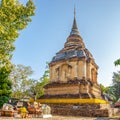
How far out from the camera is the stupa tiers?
23.0m

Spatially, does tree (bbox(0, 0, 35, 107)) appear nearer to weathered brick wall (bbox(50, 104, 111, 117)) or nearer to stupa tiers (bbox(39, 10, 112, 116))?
weathered brick wall (bbox(50, 104, 111, 117))

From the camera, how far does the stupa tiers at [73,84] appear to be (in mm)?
23031

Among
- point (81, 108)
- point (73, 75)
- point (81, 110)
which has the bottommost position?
point (81, 110)

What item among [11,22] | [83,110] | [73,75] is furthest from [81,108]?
[11,22]

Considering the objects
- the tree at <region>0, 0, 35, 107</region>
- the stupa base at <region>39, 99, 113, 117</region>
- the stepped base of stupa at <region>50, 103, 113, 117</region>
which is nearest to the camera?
the tree at <region>0, 0, 35, 107</region>

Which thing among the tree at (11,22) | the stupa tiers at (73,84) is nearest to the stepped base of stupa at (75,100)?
the stupa tiers at (73,84)

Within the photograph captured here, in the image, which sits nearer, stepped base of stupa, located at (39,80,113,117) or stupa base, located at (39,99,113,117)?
stupa base, located at (39,99,113,117)

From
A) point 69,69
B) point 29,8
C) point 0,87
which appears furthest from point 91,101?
point 29,8

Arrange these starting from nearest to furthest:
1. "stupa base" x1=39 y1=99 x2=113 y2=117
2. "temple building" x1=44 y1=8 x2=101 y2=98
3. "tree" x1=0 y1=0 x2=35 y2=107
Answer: "tree" x1=0 y1=0 x2=35 y2=107 → "stupa base" x1=39 y1=99 x2=113 y2=117 → "temple building" x1=44 y1=8 x2=101 y2=98

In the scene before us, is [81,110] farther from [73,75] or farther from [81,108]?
[73,75]

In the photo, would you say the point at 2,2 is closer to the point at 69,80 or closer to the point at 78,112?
the point at 78,112

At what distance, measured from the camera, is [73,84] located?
26.5 m

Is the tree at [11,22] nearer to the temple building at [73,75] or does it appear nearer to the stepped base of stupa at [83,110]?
the stepped base of stupa at [83,110]

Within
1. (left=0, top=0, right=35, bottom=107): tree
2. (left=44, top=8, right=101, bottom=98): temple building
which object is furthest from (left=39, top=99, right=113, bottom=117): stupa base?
(left=0, top=0, right=35, bottom=107): tree
